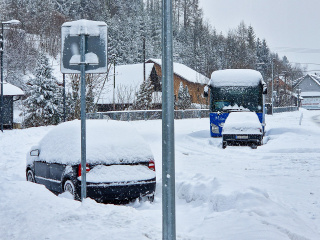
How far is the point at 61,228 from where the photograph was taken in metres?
5.34

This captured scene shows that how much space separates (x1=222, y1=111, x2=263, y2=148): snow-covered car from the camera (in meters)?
18.6

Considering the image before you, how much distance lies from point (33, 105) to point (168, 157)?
3796 cm

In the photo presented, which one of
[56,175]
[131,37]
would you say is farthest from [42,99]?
[131,37]

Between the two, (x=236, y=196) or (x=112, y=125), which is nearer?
(x=236, y=196)

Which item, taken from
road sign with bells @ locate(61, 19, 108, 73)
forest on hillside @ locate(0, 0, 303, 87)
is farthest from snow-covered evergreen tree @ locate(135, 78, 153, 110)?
road sign with bells @ locate(61, 19, 108, 73)

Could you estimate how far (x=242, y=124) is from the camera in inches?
742

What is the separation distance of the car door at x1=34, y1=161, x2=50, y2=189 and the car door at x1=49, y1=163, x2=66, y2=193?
0.74 ft

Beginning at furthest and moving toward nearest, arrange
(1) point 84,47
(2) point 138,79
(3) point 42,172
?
(2) point 138,79
(3) point 42,172
(1) point 84,47

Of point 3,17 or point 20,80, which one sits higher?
point 3,17

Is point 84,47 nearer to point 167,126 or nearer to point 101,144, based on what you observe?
point 101,144

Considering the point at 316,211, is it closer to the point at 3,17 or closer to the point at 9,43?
the point at 9,43

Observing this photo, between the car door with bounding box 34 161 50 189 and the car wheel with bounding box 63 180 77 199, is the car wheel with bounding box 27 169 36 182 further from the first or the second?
the car wheel with bounding box 63 180 77 199

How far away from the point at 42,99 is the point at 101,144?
1298 inches

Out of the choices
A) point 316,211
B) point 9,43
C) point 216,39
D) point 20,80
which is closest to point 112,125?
point 316,211
